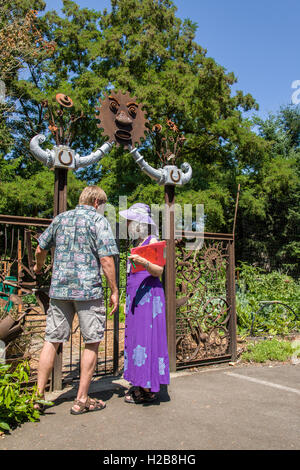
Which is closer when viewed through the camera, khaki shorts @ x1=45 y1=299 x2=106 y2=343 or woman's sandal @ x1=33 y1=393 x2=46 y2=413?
woman's sandal @ x1=33 y1=393 x2=46 y2=413

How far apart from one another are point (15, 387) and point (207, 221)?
45.9ft

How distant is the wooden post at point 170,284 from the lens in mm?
4465

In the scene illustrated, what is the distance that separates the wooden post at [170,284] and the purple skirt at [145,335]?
0.97 metres

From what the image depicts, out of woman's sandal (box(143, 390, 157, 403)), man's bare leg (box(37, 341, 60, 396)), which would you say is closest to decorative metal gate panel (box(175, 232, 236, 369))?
woman's sandal (box(143, 390, 157, 403))

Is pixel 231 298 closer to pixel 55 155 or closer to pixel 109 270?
pixel 109 270

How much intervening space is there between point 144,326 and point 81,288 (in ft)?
2.44

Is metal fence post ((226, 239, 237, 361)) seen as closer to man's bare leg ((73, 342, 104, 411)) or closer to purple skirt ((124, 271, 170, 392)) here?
purple skirt ((124, 271, 170, 392))

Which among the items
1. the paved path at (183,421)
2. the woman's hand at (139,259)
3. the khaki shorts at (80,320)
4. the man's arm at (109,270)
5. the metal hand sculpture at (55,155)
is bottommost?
the paved path at (183,421)

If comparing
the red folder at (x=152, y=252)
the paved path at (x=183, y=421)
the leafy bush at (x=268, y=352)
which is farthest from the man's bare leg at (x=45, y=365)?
the leafy bush at (x=268, y=352)

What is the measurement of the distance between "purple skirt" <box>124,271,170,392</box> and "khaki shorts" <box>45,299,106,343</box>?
431mm

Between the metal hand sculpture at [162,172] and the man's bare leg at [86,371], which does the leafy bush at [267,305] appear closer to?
the metal hand sculpture at [162,172]

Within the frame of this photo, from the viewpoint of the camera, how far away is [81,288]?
3.04 meters

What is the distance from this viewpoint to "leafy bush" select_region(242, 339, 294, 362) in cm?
513
